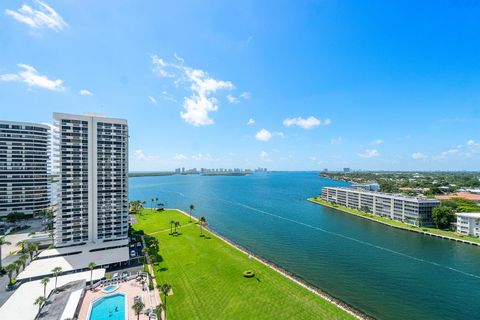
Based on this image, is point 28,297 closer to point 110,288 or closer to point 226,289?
point 110,288

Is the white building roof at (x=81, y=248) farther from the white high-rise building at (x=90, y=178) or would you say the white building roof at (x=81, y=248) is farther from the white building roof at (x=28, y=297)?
the white building roof at (x=28, y=297)

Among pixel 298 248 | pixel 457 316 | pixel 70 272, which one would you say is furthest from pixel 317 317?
pixel 70 272

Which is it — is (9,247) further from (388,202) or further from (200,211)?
(388,202)

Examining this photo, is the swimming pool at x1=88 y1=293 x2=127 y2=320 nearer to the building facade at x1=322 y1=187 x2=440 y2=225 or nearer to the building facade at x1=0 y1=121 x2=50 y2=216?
the building facade at x1=0 y1=121 x2=50 y2=216

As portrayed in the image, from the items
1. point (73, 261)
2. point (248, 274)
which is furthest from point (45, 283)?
point (248, 274)

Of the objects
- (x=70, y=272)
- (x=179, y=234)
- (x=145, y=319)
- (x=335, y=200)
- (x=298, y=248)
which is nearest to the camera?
(x=145, y=319)

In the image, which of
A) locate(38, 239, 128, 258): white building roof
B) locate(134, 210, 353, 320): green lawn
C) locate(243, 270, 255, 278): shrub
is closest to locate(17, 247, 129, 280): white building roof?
locate(38, 239, 128, 258): white building roof
